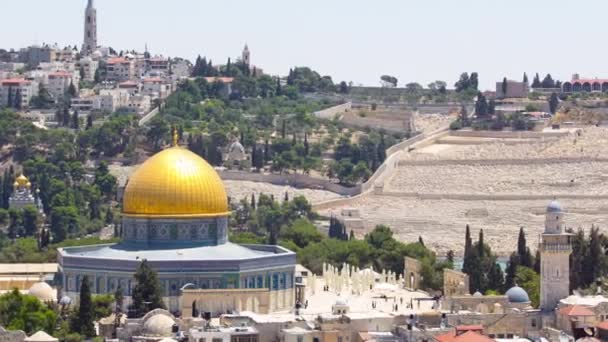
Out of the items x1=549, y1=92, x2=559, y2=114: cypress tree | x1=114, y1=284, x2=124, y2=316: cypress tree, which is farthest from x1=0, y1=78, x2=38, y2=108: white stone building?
x1=114, y1=284, x2=124, y2=316: cypress tree

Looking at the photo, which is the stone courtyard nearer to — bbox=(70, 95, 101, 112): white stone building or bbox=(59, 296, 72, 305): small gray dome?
bbox=(70, 95, 101, 112): white stone building

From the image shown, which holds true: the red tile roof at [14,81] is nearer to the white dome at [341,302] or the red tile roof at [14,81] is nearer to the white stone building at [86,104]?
the white stone building at [86,104]

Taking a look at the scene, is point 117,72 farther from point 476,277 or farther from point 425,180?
point 476,277

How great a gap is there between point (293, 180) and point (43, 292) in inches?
1884

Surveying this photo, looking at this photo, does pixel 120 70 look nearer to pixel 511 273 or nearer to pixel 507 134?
pixel 507 134

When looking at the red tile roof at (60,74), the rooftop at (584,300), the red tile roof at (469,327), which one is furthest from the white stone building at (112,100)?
the red tile roof at (469,327)

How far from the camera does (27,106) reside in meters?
126

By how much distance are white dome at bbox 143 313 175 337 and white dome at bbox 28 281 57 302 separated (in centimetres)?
822

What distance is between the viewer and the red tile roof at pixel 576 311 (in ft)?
171

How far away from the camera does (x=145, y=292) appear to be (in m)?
53.4

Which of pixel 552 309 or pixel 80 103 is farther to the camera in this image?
pixel 80 103

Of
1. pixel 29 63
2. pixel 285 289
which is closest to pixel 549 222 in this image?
pixel 285 289

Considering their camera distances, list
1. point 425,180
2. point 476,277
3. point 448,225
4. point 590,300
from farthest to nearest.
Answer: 1. point 425,180
2. point 448,225
3. point 476,277
4. point 590,300

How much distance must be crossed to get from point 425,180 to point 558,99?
67.6ft
